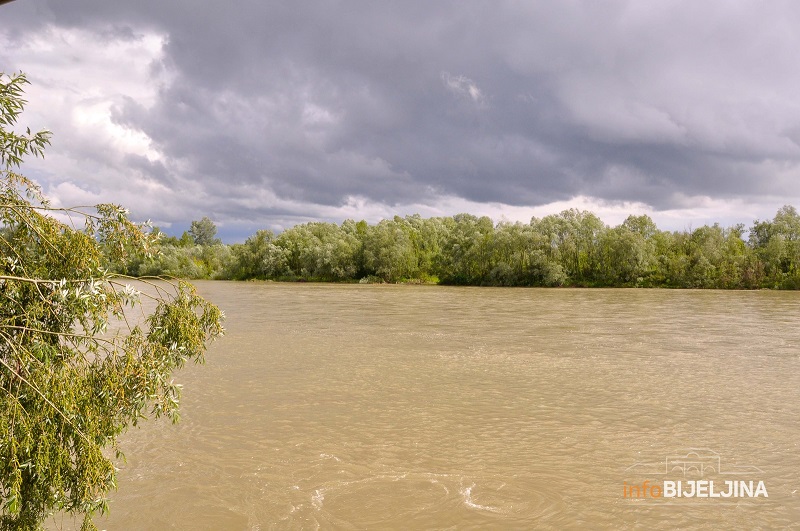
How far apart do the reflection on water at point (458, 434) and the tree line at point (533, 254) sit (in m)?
58.1

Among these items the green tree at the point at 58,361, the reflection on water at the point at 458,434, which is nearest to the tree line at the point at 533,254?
the reflection on water at the point at 458,434

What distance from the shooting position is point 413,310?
43.8 metres

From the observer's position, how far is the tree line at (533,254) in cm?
7681

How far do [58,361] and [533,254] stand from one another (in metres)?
81.8

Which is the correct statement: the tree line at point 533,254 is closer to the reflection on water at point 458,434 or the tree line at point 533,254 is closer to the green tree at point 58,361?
the reflection on water at point 458,434

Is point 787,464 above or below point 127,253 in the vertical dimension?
below

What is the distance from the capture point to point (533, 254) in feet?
274

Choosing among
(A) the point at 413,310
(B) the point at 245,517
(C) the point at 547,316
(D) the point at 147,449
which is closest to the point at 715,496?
(B) the point at 245,517

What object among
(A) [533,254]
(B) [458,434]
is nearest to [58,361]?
(B) [458,434]

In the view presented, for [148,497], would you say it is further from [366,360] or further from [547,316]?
[547,316]

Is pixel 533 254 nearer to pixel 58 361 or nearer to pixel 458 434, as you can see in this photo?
pixel 458 434

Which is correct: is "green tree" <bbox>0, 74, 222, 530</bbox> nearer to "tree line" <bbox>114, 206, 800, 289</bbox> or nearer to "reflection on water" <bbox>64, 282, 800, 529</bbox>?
"reflection on water" <bbox>64, 282, 800, 529</bbox>

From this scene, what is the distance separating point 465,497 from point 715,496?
4.40 m

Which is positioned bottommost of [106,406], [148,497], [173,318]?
[148,497]
